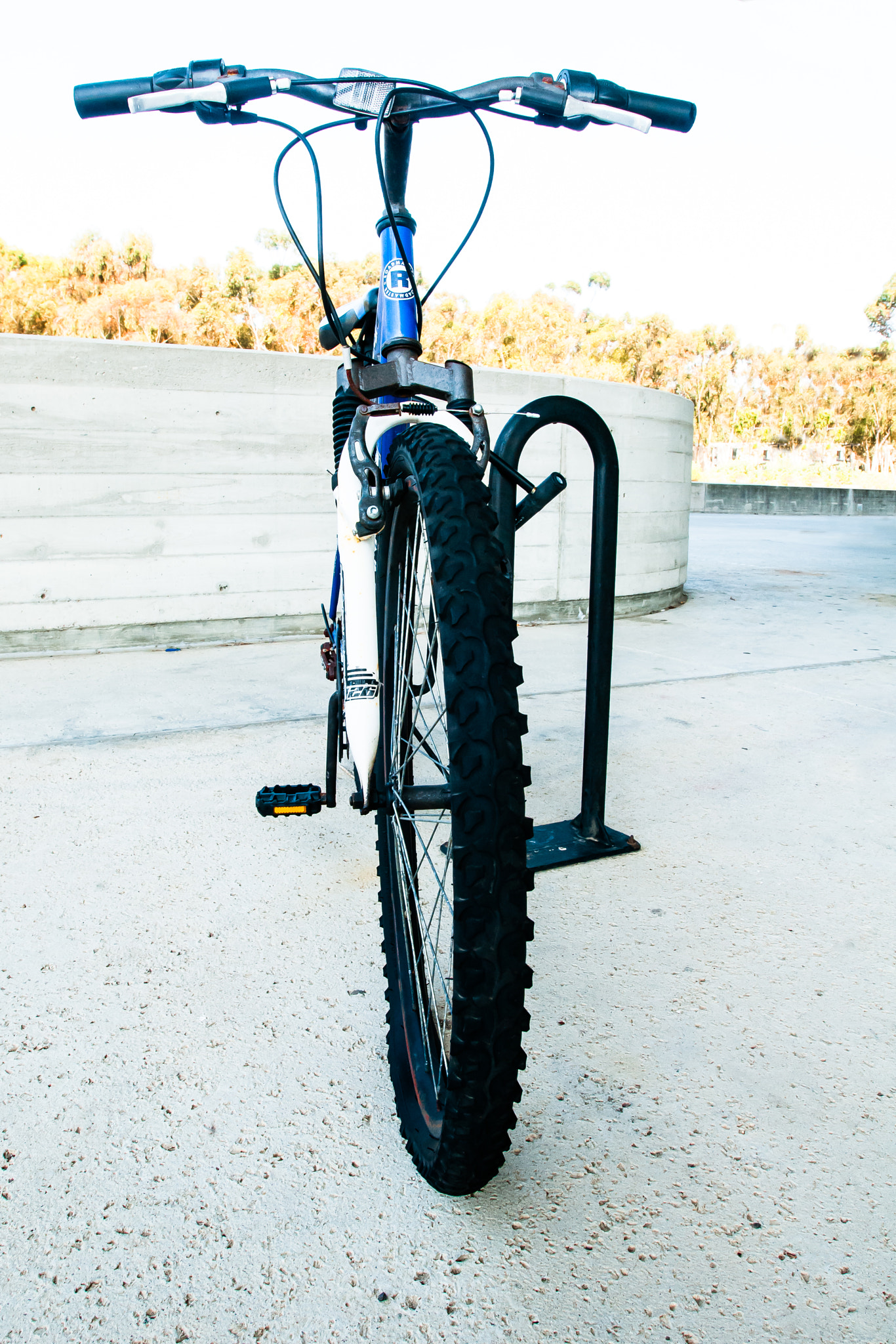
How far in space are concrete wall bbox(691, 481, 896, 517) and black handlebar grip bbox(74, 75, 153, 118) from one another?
64.5 ft

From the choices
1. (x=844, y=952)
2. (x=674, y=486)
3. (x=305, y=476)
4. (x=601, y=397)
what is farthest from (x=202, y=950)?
(x=674, y=486)

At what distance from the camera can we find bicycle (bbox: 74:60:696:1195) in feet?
3.34

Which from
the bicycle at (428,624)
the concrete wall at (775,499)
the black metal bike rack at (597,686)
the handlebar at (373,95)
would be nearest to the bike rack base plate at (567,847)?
the black metal bike rack at (597,686)

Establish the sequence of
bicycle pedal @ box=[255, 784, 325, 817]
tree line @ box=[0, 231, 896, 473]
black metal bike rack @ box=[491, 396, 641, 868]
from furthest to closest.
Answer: tree line @ box=[0, 231, 896, 473], black metal bike rack @ box=[491, 396, 641, 868], bicycle pedal @ box=[255, 784, 325, 817]

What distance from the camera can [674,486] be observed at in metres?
6.30

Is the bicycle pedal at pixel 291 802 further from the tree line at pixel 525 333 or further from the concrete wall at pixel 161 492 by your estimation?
the tree line at pixel 525 333

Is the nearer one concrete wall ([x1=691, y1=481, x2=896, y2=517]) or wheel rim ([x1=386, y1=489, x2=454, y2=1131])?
wheel rim ([x1=386, y1=489, x2=454, y2=1131])

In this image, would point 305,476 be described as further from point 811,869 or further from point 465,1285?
point 465,1285

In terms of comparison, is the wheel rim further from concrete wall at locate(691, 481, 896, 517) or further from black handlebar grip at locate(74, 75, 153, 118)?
concrete wall at locate(691, 481, 896, 517)

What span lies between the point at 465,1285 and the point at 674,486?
19.2ft

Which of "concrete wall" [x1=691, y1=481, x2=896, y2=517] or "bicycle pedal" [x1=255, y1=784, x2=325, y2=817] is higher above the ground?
"concrete wall" [x1=691, y1=481, x2=896, y2=517]

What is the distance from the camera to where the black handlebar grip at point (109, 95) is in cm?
151

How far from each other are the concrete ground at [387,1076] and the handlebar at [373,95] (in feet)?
5.15

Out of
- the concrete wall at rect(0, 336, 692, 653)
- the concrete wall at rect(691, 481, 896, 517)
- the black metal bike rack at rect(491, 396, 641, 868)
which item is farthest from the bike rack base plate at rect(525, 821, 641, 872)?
the concrete wall at rect(691, 481, 896, 517)
